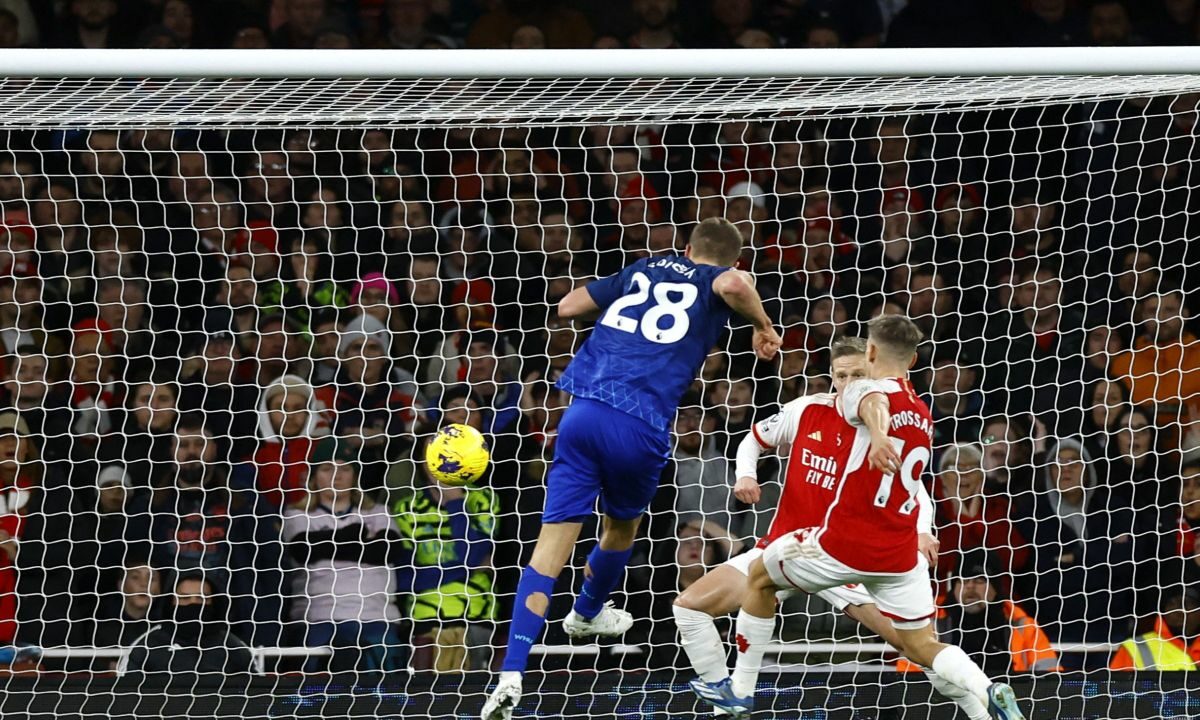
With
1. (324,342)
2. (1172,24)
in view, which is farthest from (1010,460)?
(324,342)

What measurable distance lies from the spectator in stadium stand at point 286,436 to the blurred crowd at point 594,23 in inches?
81.0

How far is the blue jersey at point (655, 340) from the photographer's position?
533 cm

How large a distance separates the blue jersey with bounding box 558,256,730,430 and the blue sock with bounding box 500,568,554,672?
64 cm

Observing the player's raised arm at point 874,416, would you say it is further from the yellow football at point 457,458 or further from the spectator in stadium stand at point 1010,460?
the spectator in stadium stand at point 1010,460

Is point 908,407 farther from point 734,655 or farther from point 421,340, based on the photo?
point 421,340

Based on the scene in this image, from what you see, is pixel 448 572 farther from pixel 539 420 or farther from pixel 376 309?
pixel 376 309

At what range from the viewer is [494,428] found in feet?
21.8

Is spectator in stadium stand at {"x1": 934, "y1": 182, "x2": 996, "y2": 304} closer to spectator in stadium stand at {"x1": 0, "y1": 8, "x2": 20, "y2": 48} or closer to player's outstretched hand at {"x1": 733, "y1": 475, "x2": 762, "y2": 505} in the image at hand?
player's outstretched hand at {"x1": 733, "y1": 475, "x2": 762, "y2": 505}

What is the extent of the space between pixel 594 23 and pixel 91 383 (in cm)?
313

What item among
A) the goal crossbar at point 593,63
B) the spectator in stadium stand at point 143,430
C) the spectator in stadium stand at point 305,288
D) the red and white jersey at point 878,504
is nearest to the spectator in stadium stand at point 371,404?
the spectator in stadium stand at point 305,288

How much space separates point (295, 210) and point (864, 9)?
10.2 ft

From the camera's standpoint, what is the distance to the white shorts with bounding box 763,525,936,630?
16.9 ft

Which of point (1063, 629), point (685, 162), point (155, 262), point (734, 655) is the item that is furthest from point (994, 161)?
point (155, 262)

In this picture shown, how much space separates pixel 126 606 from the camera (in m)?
6.55
